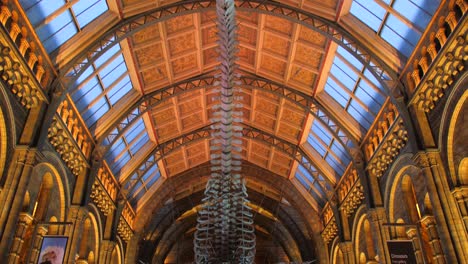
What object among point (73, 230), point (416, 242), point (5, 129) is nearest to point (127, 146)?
point (73, 230)

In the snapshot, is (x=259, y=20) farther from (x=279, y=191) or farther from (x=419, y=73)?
(x=279, y=191)

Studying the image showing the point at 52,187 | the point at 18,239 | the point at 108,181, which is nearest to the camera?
the point at 18,239

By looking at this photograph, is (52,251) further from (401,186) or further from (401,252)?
(401,186)

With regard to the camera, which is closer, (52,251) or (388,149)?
(52,251)

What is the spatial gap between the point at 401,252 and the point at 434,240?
4.61 ft

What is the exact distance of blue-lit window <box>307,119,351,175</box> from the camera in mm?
27469

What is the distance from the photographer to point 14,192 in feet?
48.2

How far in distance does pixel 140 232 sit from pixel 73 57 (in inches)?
749

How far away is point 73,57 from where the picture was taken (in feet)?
62.0

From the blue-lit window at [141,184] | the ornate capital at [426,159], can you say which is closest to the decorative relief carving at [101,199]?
the blue-lit window at [141,184]

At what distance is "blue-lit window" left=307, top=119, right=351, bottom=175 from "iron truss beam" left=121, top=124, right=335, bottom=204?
1.13 m

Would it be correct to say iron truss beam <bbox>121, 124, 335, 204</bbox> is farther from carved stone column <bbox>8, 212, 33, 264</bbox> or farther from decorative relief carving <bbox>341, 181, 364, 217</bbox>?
carved stone column <bbox>8, 212, 33, 264</bbox>

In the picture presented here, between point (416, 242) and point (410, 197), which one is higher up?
point (410, 197)

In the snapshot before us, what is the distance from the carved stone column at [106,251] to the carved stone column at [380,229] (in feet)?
55.6
